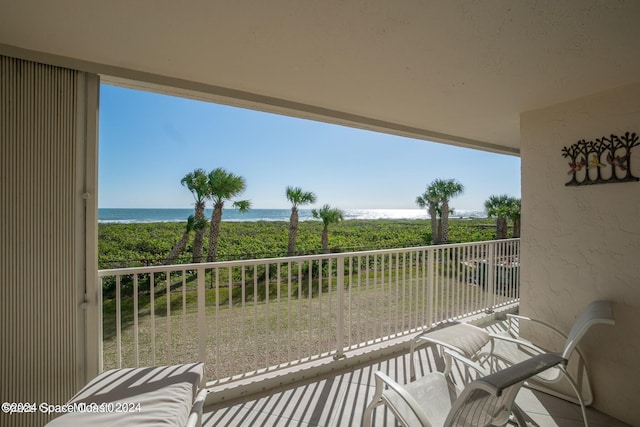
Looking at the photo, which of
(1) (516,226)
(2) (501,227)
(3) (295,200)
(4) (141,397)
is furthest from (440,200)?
(4) (141,397)

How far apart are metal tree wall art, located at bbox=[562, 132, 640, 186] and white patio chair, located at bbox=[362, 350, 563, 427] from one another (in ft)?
5.62

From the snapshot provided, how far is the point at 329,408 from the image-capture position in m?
2.05

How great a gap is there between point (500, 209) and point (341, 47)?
16033mm

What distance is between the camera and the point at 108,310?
811 centimetres

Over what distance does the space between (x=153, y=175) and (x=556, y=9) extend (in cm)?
2939

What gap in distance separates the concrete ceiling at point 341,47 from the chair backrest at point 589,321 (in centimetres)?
163

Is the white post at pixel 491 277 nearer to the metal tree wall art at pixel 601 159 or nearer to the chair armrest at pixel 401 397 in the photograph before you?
the metal tree wall art at pixel 601 159

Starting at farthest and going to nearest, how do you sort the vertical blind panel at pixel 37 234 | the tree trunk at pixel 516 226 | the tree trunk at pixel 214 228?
the tree trunk at pixel 516 226
the tree trunk at pixel 214 228
the vertical blind panel at pixel 37 234

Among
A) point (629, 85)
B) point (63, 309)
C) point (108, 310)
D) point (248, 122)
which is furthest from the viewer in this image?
point (248, 122)

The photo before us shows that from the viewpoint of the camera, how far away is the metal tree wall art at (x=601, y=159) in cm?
203

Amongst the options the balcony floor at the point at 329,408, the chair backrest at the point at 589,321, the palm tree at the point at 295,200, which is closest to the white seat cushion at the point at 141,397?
the balcony floor at the point at 329,408

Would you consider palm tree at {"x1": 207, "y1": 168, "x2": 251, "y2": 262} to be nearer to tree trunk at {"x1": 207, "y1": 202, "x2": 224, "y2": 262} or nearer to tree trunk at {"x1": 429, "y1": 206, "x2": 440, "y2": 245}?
tree trunk at {"x1": 207, "y1": 202, "x2": 224, "y2": 262}

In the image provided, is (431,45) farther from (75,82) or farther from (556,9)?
(75,82)

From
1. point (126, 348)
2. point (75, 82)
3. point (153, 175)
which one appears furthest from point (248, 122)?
point (75, 82)
